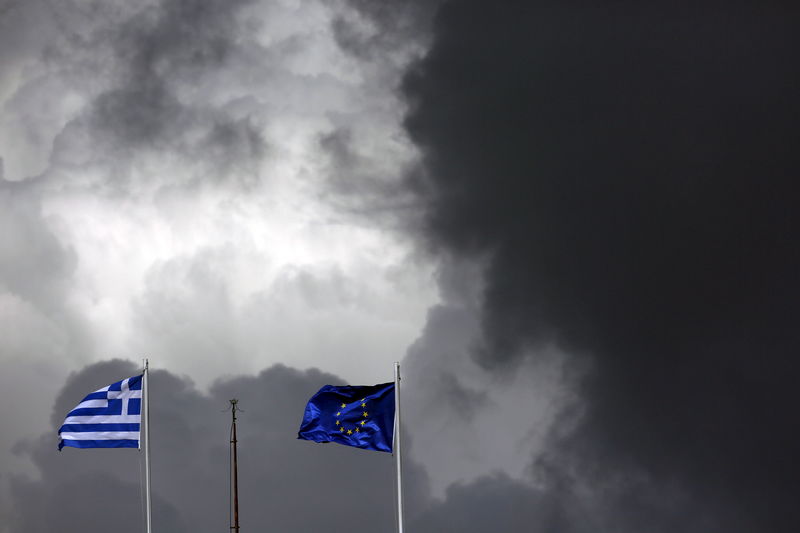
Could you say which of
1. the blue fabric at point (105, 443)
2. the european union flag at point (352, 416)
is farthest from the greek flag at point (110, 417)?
the european union flag at point (352, 416)

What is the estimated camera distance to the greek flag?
88.2m

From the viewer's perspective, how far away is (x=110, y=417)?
88625 mm

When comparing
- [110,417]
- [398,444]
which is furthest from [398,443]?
[110,417]

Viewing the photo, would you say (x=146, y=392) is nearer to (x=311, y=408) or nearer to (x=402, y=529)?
(x=311, y=408)

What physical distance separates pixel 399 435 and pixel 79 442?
25883mm

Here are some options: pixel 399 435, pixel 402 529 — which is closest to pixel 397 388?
pixel 399 435

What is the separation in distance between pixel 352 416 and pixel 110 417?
64.6 feet

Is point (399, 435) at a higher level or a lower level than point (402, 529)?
higher

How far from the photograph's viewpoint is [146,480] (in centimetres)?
8962

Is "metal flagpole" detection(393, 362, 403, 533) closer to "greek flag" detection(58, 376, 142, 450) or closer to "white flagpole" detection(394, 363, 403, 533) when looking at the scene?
"white flagpole" detection(394, 363, 403, 533)

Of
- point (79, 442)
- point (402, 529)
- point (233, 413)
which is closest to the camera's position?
point (402, 529)

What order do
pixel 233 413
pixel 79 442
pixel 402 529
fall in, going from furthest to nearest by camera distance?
pixel 233 413 < pixel 79 442 < pixel 402 529

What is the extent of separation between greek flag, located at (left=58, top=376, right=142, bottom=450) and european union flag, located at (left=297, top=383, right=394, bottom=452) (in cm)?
1423

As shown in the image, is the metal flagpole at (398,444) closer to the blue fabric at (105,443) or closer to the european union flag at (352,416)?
the european union flag at (352,416)
